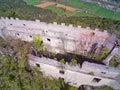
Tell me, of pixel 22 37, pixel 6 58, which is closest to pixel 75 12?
pixel 22 37

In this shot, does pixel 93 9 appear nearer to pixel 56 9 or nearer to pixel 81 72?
pixel 56 9

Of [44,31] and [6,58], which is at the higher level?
[44,31]

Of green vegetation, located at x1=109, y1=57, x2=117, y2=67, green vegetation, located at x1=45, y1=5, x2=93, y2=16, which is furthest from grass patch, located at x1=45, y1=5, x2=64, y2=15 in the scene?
green vegetation, located at x1=109, y1=57, x2=117, y2=67

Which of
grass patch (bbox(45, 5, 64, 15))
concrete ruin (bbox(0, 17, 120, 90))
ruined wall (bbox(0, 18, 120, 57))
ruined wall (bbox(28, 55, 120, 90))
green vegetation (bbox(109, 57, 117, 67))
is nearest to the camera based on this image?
ruined wall (bbox(28, 55, 120, 90))

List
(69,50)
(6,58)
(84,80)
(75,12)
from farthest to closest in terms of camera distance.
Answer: (75,12) → (69,50) → (6,58) → (84,80)

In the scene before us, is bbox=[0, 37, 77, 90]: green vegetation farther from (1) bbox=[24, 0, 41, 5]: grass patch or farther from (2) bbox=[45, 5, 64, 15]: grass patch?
(1) bbox=[24, 0, 41, 5]: grass patch

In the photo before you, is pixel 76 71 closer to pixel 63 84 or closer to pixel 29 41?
pixel 63 84

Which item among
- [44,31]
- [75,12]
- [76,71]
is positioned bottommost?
[75,12]
